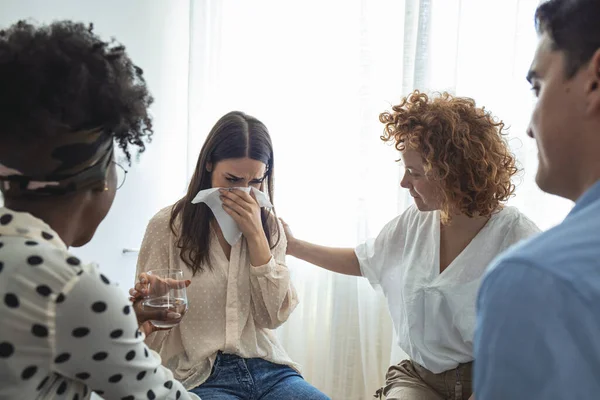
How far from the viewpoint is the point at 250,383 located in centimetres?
158

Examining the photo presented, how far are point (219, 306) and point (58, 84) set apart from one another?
100 cm

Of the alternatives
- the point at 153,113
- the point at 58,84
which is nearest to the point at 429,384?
the point at 58,84

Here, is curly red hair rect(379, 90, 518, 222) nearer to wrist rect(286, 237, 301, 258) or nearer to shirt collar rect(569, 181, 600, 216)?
wrist rect(286, 237, 301, 258)

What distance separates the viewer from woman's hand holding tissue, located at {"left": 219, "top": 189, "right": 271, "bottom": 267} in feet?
5.45

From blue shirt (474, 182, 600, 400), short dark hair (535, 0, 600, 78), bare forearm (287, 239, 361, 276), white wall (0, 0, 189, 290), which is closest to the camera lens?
blue shirt (474, 182, 600, 400)

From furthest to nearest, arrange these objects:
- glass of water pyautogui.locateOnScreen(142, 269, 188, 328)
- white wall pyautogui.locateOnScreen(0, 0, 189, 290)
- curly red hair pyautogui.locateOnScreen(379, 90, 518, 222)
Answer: white wall pyautogui.locateOnScreen(0, 0, 189, 290) → curly red hair pyautogui.locateOnScreen(379, 90, 518, 222) → glass of water pyautogui.locateOnScreen(142, 269, 188, 328)

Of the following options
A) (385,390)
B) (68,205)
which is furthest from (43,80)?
(385,390)

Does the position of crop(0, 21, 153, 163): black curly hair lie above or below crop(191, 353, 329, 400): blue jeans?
above

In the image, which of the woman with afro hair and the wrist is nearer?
the woman with afro hair

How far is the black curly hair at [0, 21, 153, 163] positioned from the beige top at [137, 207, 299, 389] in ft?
2.81

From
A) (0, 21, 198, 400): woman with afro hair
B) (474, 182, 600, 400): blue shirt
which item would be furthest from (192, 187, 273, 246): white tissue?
(474, 182, 600, 400): blue shirt

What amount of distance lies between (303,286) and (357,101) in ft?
2.46

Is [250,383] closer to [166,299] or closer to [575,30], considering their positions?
[166,299]

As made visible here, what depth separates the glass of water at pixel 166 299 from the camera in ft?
4.04
